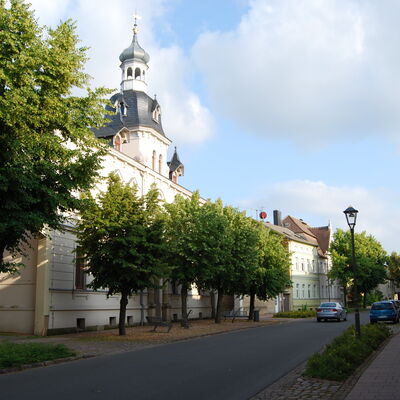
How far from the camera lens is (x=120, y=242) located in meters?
21.1

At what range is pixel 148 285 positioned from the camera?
2194cm

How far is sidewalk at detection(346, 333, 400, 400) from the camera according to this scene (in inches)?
322

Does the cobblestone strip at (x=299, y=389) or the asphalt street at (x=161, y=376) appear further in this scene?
the asphalt street at (x=161, y=376)

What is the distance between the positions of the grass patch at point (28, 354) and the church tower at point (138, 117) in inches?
Answer: 792

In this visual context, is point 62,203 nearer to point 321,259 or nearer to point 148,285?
point 148,285

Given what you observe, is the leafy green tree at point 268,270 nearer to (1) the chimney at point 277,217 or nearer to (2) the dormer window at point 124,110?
(2) the dormer window at point 124,110

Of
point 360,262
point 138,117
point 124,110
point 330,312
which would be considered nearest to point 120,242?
point 138,117

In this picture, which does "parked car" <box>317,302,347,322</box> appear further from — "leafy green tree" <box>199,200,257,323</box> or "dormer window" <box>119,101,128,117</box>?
"dormer window" <box>119,101,128,117</box>

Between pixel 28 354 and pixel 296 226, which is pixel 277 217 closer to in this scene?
pixel 296 226

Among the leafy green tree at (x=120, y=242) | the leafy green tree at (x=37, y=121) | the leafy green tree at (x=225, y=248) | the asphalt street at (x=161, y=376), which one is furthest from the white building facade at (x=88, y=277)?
the asphalt street at (x=161, y=376)

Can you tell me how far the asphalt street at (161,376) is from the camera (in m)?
9.09

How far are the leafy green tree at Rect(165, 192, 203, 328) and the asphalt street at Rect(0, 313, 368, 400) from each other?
37.6ft

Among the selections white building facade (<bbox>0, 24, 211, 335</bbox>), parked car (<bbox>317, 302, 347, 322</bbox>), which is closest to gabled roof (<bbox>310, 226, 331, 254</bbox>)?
white building facade (<bbox>0, 24, 211, 335</bbox>)

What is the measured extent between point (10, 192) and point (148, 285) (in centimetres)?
888
